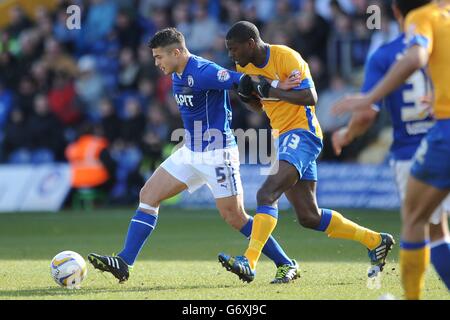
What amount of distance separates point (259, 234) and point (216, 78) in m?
1.43

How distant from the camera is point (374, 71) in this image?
20.7 feet

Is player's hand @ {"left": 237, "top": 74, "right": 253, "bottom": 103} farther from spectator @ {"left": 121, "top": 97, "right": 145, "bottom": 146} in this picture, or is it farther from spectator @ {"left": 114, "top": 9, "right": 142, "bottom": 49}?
spectator @ {"left": 114, "top": 9, "right": 142, "bottom": 49}

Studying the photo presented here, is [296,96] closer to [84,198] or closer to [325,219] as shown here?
[325,219]

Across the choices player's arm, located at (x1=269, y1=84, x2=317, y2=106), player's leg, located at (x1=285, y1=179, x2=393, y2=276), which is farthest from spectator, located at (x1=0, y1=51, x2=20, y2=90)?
player's arm, located at (x1=269, y1=84, x2=317, y2=106)

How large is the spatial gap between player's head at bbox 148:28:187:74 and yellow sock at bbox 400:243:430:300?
336 centimetres

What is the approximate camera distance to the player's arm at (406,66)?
18.4 feet

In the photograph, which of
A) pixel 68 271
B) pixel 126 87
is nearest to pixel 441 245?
pixel 68 271

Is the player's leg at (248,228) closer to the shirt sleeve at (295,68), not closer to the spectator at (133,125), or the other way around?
the shirt sleeve at (295,68)

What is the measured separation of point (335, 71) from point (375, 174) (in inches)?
87.8

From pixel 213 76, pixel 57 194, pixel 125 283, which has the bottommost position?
pixel 57 194
